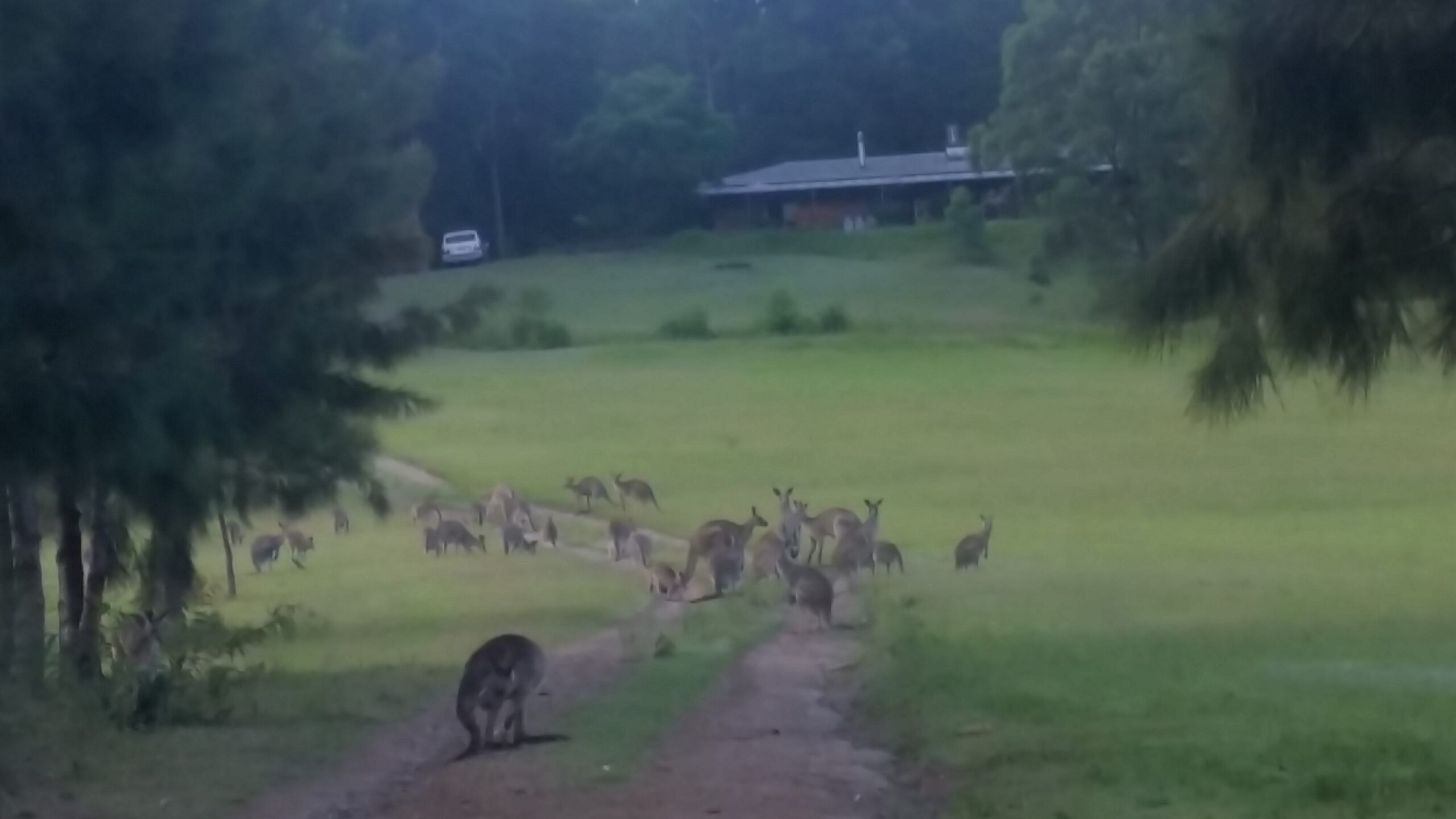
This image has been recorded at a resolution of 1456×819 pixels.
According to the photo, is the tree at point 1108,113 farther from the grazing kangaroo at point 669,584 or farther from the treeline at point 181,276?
the grazing kangaroo at point 669,584

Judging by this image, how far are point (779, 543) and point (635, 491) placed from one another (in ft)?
29.8

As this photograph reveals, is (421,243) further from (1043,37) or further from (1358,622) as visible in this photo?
(1043,37)

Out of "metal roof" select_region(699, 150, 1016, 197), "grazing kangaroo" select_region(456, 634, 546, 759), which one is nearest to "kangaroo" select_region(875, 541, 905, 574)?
"grazing kangaroo" select_region(456, 634, 546, 759)

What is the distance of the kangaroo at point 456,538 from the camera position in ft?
Result: 106

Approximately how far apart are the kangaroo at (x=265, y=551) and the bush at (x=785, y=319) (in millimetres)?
34923

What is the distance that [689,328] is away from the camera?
68.7 metres

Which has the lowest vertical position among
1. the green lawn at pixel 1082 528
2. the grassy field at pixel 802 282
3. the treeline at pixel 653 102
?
the green lawn at pixel 1082 528

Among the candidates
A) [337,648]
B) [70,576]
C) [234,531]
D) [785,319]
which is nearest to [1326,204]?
[70,576]

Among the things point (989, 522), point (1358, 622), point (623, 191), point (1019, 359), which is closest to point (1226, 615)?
point (1358, 622)

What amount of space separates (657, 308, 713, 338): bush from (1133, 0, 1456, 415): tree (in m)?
56.0

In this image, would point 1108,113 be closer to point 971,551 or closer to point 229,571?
point 971,551

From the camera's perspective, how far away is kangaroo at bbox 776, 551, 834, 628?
21516mm

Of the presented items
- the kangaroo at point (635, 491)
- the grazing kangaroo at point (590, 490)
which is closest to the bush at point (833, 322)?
the grazing kangaroo at point (590, 490)

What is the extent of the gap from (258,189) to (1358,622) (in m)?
9.85
